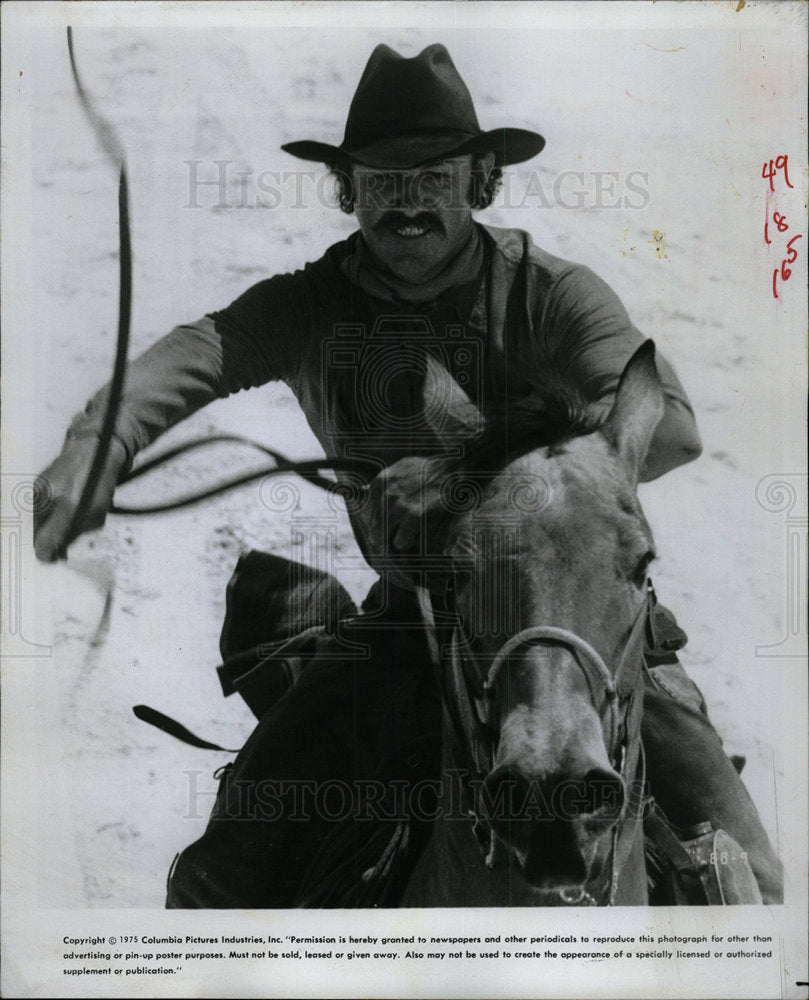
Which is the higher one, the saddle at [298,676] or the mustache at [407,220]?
the mustache at [407,220]

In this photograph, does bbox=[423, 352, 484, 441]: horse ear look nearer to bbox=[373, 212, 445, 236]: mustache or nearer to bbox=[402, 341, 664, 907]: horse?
bbox=[402, 341, 664, 907]: horse

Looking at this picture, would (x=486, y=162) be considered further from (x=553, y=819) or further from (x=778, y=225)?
(x=553, y=819)

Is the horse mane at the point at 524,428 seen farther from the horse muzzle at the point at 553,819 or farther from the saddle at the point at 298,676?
the horse muzzle at the point at 553,819

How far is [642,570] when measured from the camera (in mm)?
2635

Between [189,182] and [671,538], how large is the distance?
155 centimetres

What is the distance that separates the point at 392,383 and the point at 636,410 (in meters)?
0.62

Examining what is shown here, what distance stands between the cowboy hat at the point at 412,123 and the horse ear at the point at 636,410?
63 cm

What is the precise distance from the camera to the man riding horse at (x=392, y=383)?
2783mm

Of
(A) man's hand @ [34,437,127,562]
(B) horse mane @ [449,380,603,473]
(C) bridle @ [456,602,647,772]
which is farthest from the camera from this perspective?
(A) man's hand @ [34,437,127,562]

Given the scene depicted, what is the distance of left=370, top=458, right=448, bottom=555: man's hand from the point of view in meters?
2.77

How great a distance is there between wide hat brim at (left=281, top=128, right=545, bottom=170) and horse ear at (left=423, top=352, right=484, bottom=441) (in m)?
0.55

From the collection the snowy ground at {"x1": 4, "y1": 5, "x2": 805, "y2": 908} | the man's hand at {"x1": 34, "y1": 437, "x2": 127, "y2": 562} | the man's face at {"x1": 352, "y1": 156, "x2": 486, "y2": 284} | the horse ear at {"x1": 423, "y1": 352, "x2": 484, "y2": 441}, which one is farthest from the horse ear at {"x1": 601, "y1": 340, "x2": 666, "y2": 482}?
the man's hand at {"x1": 34, "y1": 437, "x2": 127, "y2": 562}

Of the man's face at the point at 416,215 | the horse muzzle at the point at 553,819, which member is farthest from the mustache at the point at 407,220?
the horse muzzle at the point at 553,819

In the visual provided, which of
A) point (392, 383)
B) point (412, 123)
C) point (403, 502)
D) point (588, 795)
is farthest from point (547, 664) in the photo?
point (412, 123)
